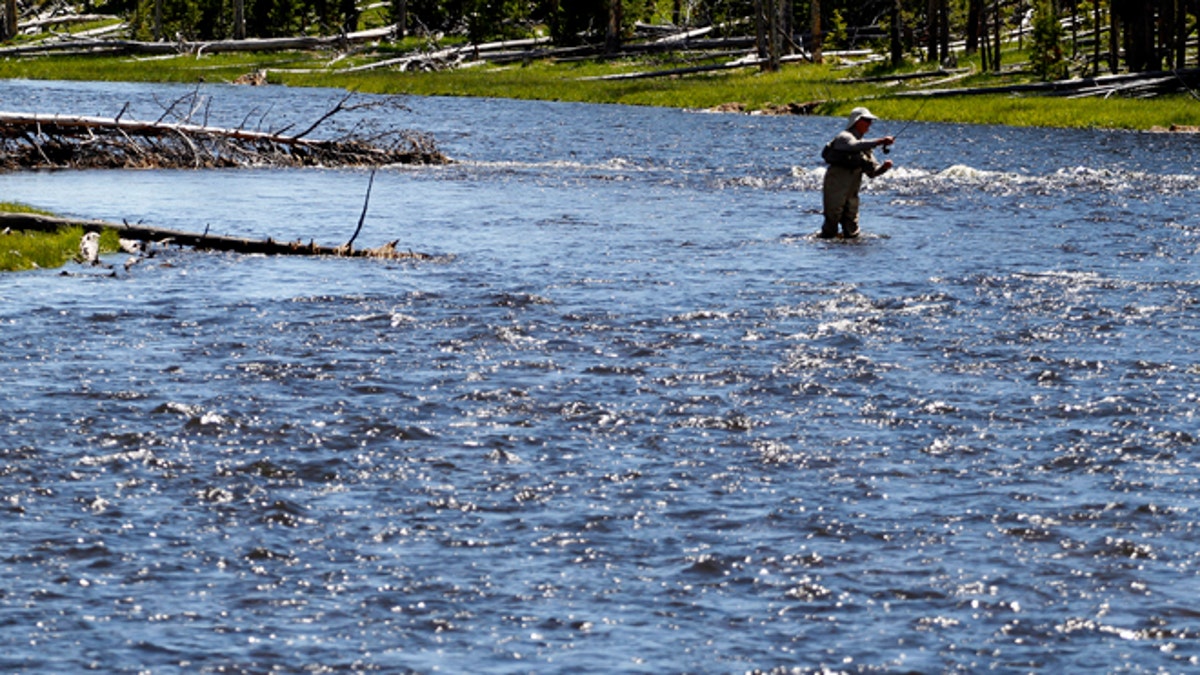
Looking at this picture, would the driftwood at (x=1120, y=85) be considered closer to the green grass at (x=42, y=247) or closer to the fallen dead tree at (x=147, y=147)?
the fallen dead tree at (x=147, y=147)

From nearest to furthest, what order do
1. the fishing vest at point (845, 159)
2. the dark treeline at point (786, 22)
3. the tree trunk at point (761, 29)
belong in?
the fishing vest at point (845, 159) < the dark treeline at point (786, 22) < the tree trunk at point (761, 29)

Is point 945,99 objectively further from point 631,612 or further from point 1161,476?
point 631,612

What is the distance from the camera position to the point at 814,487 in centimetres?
1093

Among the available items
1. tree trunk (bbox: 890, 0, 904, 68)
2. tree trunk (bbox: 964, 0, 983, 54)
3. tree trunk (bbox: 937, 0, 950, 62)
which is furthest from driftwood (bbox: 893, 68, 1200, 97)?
tree trunk (bbox: 964, 0, 983, 54)

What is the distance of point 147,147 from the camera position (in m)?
34.1

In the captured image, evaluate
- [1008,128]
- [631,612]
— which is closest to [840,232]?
[631,612]

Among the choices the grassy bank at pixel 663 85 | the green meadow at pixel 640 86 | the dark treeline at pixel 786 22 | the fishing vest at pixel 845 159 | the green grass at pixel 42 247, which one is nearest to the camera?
the green grass at pixel 42 247

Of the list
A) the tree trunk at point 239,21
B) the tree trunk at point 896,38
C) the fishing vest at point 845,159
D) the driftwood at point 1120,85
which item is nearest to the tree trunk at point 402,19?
the tree trunk at point 239,21

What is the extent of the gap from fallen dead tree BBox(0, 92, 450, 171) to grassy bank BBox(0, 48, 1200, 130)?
20213mm

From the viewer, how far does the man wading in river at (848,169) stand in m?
22.7

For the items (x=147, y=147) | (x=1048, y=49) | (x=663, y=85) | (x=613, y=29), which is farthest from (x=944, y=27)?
(x=147, y=147)

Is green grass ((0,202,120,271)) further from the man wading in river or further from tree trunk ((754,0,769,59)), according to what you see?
tree trunk ((754,0,769,59))

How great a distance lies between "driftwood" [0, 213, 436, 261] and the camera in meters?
20.9

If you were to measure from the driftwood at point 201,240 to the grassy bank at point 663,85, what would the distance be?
1156 inches
